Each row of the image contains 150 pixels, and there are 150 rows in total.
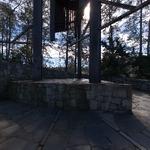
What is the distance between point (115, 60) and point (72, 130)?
30.2 ft

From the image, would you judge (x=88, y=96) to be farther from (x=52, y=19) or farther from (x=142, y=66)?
(x=142, y=66)

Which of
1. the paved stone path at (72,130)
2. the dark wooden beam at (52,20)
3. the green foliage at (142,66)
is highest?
the dark wooden beam at (52,20)

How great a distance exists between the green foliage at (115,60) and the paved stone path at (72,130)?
21.3 feet

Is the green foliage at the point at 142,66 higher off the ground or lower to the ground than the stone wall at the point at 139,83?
higher

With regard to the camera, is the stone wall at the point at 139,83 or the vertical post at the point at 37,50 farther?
the stone wall at the point at 139,83

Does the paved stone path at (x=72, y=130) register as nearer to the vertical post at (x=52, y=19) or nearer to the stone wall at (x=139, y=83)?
the vertical post at (x=52, y=19)

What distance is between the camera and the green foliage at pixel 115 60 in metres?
13.3

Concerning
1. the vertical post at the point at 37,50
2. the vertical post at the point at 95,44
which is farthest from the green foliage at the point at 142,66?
the vertical post at the point at 95,44

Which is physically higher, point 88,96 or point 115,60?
point 115,60

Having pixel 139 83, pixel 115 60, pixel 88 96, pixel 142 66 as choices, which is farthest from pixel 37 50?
pixel 142 66

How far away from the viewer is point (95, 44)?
7.00 metres

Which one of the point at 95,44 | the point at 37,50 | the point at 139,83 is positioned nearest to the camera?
the point at 95,44

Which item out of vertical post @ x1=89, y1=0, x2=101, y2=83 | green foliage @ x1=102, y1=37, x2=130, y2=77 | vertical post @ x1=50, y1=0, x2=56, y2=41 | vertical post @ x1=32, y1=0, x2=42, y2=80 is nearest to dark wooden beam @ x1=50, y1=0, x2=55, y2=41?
vertical post @ x1=50, y1=0, x2=56, y2=41

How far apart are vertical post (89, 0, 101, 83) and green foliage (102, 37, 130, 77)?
6.20 m
